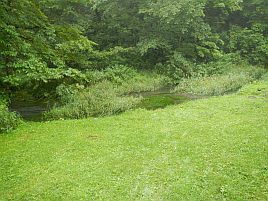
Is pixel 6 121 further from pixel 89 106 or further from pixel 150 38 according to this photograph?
pixel 150 38

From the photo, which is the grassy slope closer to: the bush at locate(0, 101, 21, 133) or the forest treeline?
the bush at locate(0, 101, 21, 133)

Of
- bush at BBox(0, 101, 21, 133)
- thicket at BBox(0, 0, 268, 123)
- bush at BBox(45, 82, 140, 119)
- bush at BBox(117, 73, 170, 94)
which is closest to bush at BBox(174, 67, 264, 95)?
thicket at BBox(0, 0, 268, 123)

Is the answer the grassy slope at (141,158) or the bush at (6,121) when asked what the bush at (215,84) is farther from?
the bush at (6,121)

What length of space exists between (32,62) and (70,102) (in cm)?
255

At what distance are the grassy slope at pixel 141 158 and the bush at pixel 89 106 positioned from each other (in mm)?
1504

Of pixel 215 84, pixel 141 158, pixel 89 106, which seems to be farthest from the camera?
pixel 215 84

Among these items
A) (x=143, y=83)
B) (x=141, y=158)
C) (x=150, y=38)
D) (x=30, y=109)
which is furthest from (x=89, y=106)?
(x=150, y=38)

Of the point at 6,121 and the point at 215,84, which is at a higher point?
the point at 6,121

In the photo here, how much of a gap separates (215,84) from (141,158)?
12987mm

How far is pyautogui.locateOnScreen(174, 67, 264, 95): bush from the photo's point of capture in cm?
1956

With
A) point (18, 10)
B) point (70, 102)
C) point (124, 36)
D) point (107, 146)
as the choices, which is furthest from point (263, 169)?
point (124, 36)

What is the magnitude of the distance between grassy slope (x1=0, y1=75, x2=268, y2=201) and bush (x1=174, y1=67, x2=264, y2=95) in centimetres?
724

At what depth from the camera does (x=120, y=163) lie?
26.9 feet

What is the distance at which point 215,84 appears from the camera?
2023 centimetres
